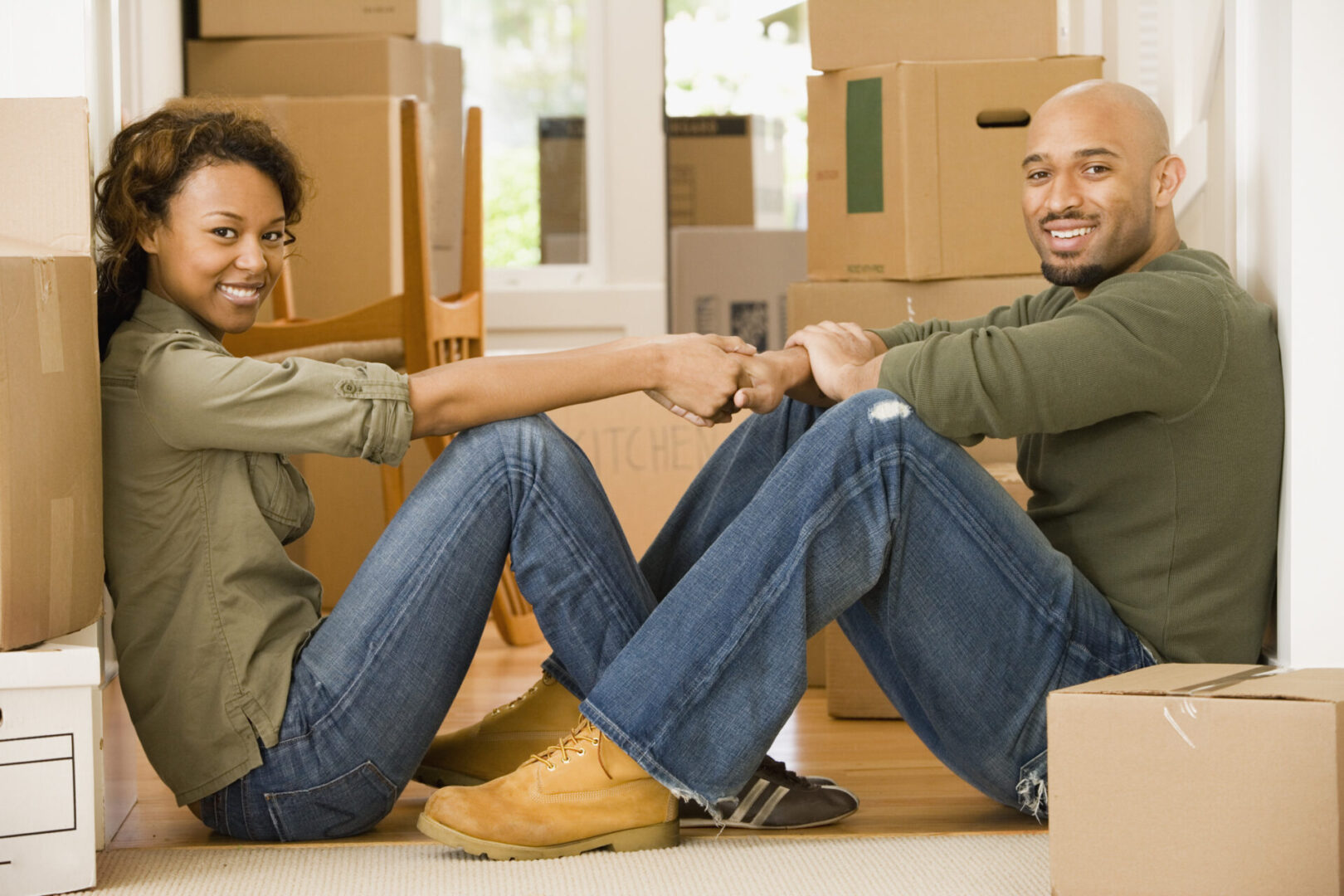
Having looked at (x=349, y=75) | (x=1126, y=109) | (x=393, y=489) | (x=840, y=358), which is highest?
(x=349, y=75)

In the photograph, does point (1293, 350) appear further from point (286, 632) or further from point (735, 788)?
point (286, 632)

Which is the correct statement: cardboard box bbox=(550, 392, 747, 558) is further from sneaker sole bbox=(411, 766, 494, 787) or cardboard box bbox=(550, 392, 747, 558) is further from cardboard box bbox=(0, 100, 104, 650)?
cardboard box bbox=(0, 100, 104, 650)

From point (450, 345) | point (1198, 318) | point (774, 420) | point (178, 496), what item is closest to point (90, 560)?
point (178, 496)

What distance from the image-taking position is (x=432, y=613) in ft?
4.01

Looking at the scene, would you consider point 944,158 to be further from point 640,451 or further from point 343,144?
point 343,144

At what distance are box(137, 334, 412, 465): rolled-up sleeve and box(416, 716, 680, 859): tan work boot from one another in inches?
12.6

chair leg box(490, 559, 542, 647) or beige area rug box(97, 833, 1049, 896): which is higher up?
beige area rug box(97, 833, 1049, 896)

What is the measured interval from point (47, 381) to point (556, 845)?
1.95ft

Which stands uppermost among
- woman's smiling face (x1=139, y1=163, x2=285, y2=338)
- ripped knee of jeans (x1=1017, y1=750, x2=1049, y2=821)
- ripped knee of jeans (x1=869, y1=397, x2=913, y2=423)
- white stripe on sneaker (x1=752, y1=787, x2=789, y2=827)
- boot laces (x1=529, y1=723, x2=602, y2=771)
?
woman's smiling face (x1=139, y1=163, x2=285, y2=338)

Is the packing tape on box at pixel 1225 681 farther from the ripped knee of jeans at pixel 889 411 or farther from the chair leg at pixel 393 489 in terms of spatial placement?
the chair leg at pixel 393 489

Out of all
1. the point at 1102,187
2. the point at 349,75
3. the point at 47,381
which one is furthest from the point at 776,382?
the point at 349,75

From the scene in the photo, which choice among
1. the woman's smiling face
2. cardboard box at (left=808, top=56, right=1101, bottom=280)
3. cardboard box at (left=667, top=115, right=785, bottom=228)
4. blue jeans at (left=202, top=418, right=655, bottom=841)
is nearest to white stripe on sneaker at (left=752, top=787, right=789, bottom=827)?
blue jeans at (left=202, top=418, right=655, bottom=841)

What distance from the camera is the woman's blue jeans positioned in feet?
3.76

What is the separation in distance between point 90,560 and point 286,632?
19cm
